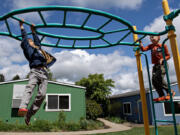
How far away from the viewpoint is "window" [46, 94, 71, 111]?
12408mm

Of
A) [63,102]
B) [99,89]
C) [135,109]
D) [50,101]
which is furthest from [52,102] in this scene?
[135,109]

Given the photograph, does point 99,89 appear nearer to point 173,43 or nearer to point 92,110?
point 92,110

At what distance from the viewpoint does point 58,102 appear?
1262 centimetres

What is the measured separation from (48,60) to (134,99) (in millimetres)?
13989

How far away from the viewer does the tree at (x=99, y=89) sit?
1813 cm

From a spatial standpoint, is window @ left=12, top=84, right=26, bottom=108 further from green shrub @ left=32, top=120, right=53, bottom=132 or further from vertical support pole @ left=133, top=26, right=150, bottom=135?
vertical support pole @ left=133, top=26, right=150, bottom=135

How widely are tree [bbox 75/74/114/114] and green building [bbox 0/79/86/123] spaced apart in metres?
4.78

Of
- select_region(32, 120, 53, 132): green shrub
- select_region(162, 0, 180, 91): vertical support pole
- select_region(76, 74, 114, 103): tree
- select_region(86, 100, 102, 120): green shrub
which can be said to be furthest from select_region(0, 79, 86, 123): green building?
select_region(162, 0, 180, 91): vertical support pole

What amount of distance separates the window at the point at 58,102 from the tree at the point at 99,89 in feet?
18.2

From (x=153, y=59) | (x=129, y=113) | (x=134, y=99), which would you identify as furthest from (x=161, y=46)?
(x=129, y=113)

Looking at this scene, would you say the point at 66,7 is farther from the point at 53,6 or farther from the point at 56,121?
the point at 56,121

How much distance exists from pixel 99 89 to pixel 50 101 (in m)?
6.91

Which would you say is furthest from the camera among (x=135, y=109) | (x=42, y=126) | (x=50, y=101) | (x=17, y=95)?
(x=135, y=109)

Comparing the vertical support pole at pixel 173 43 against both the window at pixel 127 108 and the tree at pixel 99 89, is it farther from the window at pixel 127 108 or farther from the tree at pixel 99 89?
the tree at pixel 99 89
